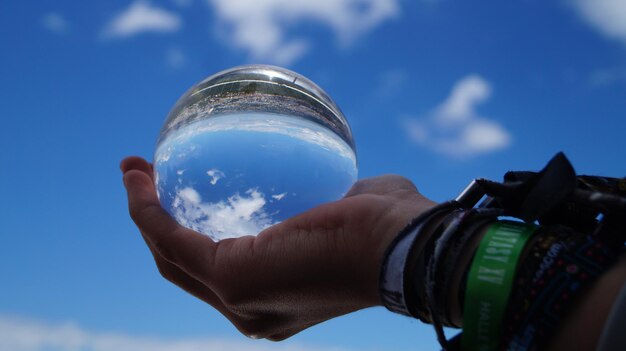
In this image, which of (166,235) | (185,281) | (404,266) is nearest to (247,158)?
(166,235)

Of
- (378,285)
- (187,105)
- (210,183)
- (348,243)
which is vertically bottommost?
(378,285)

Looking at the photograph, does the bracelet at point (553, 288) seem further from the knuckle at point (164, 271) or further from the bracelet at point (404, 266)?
the knuckle at point (164, 271)

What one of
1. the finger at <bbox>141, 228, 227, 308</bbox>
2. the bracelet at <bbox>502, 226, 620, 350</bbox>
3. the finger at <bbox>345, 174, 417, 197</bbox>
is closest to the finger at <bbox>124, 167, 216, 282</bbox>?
the finger at <bbox>141, 228, 227, 308</bbox>

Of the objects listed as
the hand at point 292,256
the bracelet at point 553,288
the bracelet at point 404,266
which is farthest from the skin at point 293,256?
the bracelet at point 553,288

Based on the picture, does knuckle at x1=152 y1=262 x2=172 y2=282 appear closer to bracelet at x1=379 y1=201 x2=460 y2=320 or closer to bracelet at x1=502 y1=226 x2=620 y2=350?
bracelet at x1=379 y1=201 x2=460 y2=320

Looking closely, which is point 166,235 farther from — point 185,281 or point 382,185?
point 382,185

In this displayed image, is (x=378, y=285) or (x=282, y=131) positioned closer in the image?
(x=378, y=285)

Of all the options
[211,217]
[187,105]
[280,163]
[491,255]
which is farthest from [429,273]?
[187,105]

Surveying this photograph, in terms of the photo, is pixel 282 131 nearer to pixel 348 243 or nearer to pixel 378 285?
pixel 348 243
